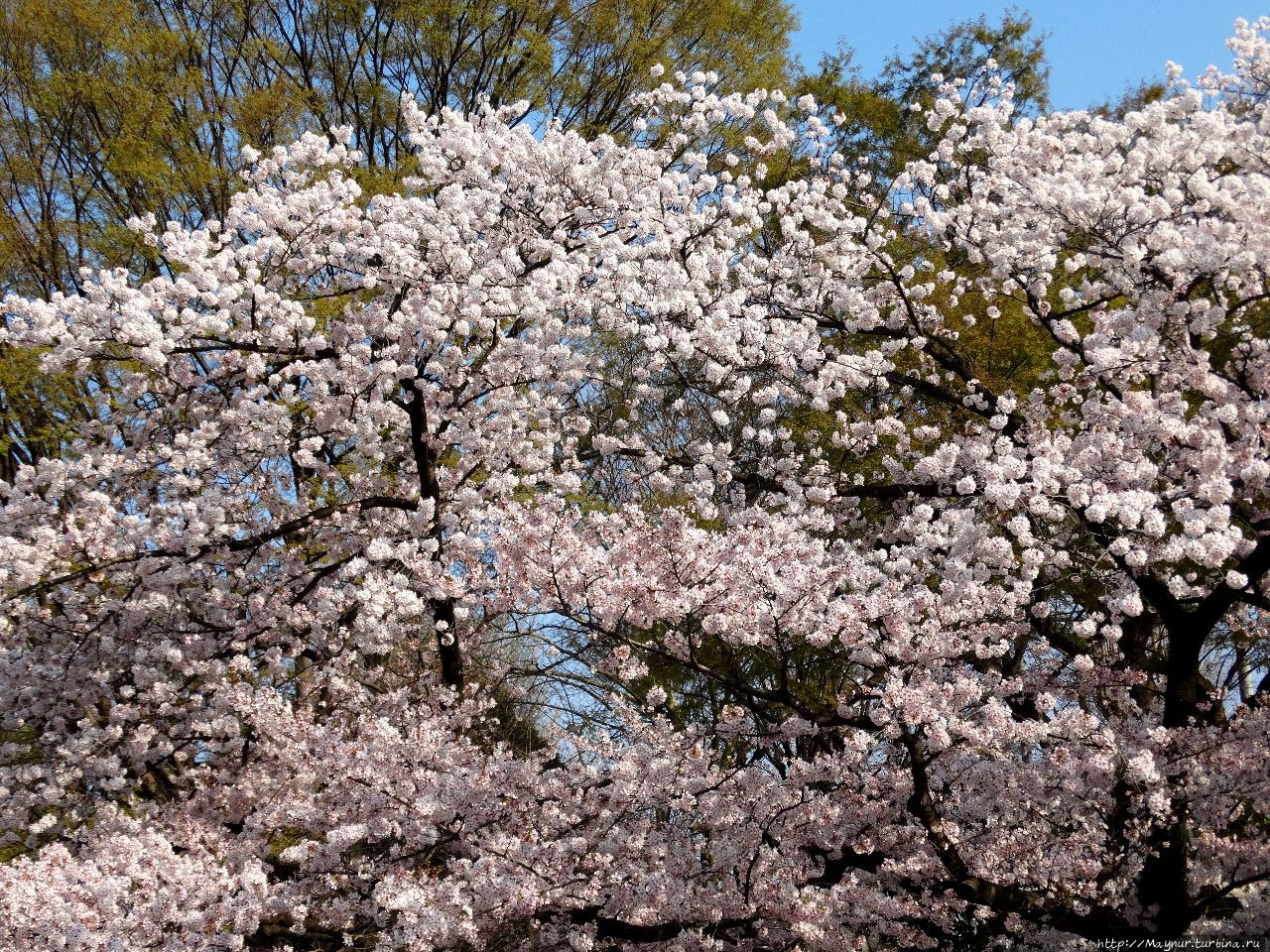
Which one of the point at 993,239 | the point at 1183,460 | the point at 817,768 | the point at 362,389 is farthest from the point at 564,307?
the point at 1183,460

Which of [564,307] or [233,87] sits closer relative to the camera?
[564,307]

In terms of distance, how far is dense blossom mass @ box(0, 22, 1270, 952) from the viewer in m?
6.31

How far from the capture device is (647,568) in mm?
6863

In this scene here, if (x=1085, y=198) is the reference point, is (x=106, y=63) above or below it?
above

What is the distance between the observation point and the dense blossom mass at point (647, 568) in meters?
6.31

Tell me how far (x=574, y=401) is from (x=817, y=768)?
15.5 feet

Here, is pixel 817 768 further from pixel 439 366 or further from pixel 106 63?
pixel 106 63

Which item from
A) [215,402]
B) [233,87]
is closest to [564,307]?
[215,402]

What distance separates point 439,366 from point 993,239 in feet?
16.0

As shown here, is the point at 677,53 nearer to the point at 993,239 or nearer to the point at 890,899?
the point at 993,239

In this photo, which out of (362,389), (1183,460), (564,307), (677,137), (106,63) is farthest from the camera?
(106,63)

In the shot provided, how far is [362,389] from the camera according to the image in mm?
7980

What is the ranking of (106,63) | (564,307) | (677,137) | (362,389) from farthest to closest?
(106,63)
(677,137)
(564,307)
(362,389)

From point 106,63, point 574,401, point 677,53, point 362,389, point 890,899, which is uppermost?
point 677,53
